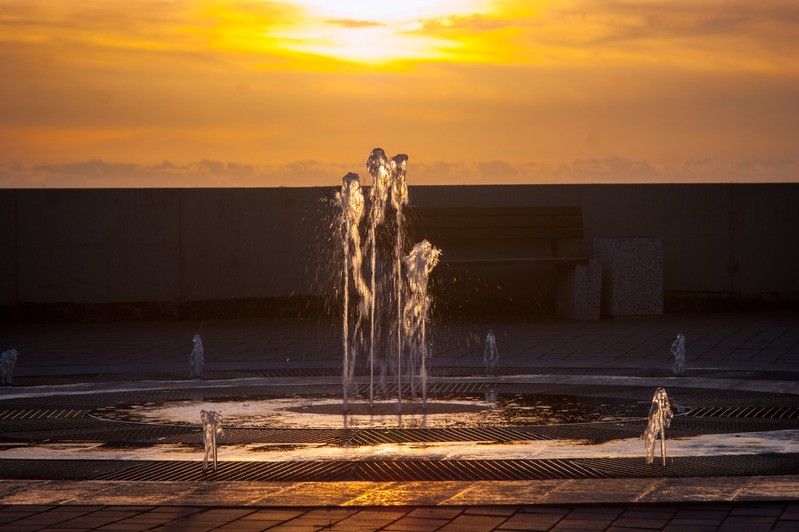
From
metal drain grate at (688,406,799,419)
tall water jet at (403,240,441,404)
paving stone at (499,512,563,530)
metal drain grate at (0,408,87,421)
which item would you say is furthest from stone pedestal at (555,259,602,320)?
paving stone at (499,512,563,530)

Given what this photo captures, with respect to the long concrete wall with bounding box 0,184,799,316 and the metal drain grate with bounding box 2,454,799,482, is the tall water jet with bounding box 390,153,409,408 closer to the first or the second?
the long concrete wall with bounding box 0,184,799,316

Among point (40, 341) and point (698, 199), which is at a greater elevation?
point (698, 199)

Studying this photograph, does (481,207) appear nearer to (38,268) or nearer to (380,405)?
(38,268)

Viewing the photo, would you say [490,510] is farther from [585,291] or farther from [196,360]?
[585,291]

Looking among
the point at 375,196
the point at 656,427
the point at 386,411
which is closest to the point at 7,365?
the point at 386,411

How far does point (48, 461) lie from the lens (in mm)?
6629

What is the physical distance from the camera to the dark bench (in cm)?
1714

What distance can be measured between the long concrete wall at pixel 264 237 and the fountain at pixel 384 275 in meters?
0.84

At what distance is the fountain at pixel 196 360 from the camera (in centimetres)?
1077

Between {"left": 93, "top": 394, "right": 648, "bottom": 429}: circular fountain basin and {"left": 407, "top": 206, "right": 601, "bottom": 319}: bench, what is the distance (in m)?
7.33

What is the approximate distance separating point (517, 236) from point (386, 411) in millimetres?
8869

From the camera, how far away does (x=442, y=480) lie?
19.6 ft

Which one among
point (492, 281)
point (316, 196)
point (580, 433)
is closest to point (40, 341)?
point (316, 196)

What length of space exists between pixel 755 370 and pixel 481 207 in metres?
6.84
